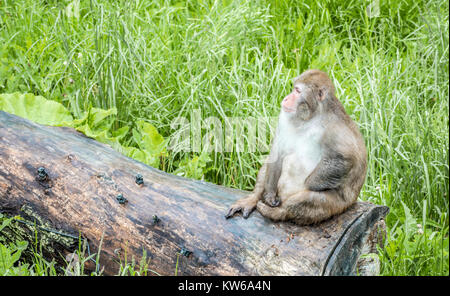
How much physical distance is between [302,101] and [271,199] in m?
0.61

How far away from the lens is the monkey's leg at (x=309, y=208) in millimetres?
3064

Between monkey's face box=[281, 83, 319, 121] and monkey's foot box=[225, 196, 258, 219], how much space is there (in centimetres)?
57

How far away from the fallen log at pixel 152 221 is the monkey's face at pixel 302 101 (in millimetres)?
609

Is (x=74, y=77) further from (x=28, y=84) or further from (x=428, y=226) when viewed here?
(x=428, y=226)

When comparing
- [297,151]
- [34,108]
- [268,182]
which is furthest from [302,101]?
[34,108]

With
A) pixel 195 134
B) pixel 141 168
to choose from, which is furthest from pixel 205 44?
pixel 141 168

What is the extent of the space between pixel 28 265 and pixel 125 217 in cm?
66

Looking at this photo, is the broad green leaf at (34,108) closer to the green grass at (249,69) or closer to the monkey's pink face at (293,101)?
the green grass at (249,69)

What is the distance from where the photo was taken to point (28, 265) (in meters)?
3.27

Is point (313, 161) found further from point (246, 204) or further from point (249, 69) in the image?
point (249, 69)

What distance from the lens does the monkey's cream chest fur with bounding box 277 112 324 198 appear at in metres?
3.25

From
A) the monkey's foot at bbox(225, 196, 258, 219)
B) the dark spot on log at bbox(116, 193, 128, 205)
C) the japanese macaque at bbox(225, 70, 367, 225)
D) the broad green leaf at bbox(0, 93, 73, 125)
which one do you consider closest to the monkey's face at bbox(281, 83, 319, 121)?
the japanese macaque at bbox(225, 70, 367, 225)

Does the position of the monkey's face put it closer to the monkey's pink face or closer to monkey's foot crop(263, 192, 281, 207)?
the monkey's pink face

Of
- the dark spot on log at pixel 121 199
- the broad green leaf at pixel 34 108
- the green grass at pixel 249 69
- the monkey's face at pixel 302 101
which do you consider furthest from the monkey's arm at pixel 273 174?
the broad green leaf at pixel 34 108
